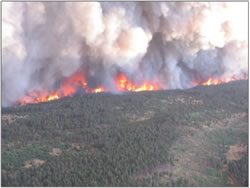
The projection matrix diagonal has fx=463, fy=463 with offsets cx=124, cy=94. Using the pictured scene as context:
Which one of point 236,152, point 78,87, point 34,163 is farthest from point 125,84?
point 34,163

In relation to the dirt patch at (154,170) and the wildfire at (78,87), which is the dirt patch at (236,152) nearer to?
the dirt patch at (154,170)

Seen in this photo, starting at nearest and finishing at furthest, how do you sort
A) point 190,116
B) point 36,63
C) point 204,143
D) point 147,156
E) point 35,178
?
point 35,178
point 147,156
point 204,143
point 190,116
point 36,63

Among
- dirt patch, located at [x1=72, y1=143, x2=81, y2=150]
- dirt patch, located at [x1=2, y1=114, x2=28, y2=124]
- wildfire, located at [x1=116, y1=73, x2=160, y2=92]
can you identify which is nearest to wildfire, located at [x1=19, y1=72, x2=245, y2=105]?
wildfire, located at [x1=116, y1=73, x2=160, y2=92]

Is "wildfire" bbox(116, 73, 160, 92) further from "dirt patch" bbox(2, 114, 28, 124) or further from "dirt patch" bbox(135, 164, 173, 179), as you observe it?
"dirt patch" bbox(135, 164, 173, 179)

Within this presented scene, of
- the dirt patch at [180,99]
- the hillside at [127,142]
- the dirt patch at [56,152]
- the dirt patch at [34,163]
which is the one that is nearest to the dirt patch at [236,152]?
the hillside at [127,142]

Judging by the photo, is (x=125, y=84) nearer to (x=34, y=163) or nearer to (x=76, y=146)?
(x=76, y=146)

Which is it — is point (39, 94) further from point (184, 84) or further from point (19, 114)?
point (184, 84)

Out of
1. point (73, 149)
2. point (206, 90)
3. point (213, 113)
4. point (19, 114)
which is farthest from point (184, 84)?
point (73, 149)
